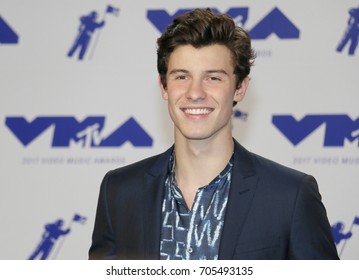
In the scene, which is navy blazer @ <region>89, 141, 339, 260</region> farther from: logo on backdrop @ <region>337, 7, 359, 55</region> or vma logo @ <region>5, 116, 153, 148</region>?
logo on backdrop @ <region>337, 7, 359, 55</region>

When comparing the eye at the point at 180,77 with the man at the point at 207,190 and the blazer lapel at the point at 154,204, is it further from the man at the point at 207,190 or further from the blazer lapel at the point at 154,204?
the blazer lapel at the point at 154,204

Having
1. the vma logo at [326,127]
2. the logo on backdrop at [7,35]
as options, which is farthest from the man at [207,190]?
the logo on backdrop at [7,35]

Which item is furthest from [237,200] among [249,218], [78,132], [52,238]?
[52,238]

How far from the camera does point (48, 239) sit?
4.43 meters

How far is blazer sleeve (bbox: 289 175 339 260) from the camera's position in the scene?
2.29 metres

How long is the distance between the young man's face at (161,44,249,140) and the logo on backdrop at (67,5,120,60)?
2041mm

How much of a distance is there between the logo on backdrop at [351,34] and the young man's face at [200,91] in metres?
1.89

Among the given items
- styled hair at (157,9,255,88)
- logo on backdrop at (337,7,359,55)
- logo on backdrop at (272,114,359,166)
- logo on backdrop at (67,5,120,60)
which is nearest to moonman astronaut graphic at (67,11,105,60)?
logo on backdrop at (67,5,120,60)

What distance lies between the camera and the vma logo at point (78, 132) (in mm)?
4344

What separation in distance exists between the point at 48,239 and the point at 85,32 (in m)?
1.39

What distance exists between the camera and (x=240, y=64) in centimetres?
256

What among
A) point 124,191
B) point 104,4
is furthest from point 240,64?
point 104,4

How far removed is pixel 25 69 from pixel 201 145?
239cm

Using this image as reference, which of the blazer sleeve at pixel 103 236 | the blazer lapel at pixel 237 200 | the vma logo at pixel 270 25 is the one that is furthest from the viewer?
the vma logo at pixel 270 25
